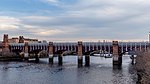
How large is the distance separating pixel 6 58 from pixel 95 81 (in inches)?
3096

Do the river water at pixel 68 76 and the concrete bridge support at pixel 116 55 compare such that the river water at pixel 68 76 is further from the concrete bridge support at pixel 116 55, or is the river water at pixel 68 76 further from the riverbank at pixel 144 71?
the concrete bridge support at pixel 116 55

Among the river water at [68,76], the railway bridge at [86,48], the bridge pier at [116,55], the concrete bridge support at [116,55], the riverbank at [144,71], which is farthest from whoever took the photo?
the railway bridge at [86,48]

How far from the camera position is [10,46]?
144 meters

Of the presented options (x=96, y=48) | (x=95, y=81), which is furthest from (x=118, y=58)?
(x=95, y=81)

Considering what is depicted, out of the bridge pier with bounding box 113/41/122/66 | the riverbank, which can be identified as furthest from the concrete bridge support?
the riverbank

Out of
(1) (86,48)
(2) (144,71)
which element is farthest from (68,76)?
(1) (86,48)

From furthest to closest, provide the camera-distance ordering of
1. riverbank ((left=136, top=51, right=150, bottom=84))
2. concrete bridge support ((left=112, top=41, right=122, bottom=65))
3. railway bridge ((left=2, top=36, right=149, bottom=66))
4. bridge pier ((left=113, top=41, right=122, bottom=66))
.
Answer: railway bridge ((left=2, top=36, right=149, bottom=66)) < concrete bridge support ((left=112, top=41, right=122, bottom=65)) < bridge pier ((left=113, top=41, right=122, bottom=66)) < riverbank ((left=136, top=51, right=150, bottom=84))

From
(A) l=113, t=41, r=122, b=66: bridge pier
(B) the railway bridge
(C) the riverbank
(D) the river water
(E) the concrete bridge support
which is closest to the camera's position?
(C) the riverbank

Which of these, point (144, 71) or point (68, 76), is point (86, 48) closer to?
point (68, 76)

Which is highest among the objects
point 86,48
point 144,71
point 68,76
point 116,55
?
point 86,48

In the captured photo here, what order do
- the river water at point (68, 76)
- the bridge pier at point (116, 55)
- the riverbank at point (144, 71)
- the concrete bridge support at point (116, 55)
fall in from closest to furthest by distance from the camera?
the riverbank at point (144, 71) → the river water at point (68, 76) → the bridge pier at point (116, 55) → the concrete bridge support at point (116, 55)

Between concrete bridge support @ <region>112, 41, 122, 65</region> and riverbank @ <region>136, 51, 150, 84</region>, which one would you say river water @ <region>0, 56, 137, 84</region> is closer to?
riverbank @ <region>136, 51, 150, 84</region>

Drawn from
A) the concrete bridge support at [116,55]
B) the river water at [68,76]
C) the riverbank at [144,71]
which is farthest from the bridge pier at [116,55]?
the riverbank at [144,71]

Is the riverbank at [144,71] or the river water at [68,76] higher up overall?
the riverbank at [144,71]
